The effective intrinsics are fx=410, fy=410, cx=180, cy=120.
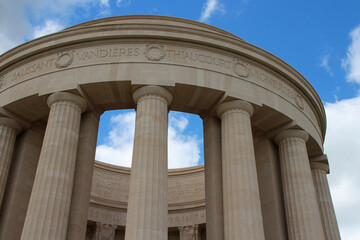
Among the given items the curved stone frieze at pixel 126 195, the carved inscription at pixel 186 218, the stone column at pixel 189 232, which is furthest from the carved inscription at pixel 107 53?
the stone column at pixel 189 232

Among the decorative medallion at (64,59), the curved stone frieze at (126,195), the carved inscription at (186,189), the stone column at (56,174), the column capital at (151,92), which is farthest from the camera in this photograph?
the carved inscription at (186,189)

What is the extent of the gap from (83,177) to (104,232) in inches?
854

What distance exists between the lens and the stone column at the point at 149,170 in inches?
973

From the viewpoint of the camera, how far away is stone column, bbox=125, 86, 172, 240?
24.7m

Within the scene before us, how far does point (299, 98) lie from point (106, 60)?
1778cm

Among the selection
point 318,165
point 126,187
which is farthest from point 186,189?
point 318,165

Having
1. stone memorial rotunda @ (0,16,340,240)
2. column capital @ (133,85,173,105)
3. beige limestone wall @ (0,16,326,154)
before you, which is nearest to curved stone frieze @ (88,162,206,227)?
stone memorial rotunda @ (0,16,340,240)

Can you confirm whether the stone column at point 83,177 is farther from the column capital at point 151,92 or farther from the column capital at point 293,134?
the column capital at point 293,134

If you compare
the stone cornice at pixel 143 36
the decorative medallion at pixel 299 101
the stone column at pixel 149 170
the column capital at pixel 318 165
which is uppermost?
the stone cornice at pixel 143 36

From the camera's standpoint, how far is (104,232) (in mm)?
50500

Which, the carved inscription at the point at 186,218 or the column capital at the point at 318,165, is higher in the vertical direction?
the column capital at the point at 318,165

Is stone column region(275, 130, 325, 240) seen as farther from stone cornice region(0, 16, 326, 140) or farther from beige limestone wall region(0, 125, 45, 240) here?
beige limestone wall region(0, 125, 45, 240)

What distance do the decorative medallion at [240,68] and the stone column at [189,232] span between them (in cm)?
2528

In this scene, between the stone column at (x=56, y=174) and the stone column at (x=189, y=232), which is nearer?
the stone column at (x=56, y=174)
